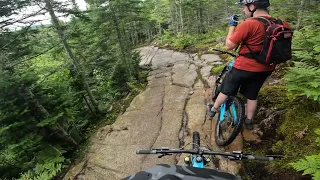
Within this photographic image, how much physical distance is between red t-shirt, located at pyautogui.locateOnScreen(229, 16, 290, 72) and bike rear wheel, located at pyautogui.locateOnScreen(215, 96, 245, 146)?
80 cm

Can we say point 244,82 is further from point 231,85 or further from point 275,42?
point 275,42

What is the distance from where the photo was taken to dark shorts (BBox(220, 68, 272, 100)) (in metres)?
3.87

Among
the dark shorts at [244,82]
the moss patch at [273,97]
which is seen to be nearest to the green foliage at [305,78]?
the dark shorts at [244,82]

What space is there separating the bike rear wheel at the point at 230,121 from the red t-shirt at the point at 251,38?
80 centimetres

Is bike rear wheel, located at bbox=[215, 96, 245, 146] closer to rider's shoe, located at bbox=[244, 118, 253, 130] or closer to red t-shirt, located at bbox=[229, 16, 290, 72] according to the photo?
rider's shoe, located at bbox=[244, 118, 253, 130]

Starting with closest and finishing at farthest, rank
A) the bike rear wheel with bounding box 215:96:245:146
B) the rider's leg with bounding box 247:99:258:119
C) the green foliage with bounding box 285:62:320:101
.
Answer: the green foliage with bounding box 285:62:320:101, the bike rear wheel with bounding box 215:96:245:146, the rider's leg with bounding box 247:99:258:119

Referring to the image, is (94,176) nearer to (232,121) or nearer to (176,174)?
(232,121)

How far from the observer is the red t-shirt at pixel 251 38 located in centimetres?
341

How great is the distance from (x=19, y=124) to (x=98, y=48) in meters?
9.45

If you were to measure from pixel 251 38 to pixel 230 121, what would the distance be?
201cm

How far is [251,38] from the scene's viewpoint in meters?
3.52

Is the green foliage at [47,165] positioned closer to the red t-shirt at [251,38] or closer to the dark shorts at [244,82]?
the dark shorts at [244,82]

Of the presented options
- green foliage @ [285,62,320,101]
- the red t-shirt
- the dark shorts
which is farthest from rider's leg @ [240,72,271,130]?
green foliage @ [285,62,320,101]

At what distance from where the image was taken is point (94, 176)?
5156 mm
